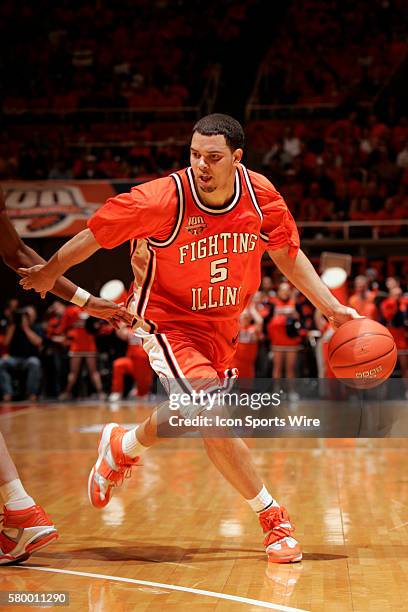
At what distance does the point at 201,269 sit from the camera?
4.34 meters

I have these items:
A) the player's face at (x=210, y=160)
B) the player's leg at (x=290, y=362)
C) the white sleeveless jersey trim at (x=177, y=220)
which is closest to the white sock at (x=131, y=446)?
the white sleeveless jersey trim at (x=177, y=220)

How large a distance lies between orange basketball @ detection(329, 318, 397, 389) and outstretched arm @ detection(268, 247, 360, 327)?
2.4 inches

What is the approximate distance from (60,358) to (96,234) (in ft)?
37.2

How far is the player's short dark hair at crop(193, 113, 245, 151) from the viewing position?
417 centimetres

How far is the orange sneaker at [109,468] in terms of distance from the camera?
180 inches

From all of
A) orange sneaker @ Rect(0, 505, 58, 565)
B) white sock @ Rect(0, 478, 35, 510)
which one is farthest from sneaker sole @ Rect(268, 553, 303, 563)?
white sock @ Rect(0, 478, 35, 510)

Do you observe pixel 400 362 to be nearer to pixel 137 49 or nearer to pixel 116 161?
pixel 116 161

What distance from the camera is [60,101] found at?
2164 centimetres

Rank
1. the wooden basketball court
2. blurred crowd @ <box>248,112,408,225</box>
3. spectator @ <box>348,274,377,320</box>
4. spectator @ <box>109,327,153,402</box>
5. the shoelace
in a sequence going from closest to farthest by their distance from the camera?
the wooden basketball court, the shoelace, spectator @ <box>348,274,377,320</box>, spectator @ <box>109,327,153,402</box>, blurred crowd @ <box>248,112,408,225</box>

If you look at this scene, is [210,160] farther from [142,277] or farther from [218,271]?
[142,277]

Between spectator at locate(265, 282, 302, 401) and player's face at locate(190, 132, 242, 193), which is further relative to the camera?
spectator at locate(265, 282, 302, 401)

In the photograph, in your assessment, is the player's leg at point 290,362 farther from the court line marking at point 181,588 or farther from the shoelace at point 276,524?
the court line marking at point 181,588

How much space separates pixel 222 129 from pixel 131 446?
1.66 metres

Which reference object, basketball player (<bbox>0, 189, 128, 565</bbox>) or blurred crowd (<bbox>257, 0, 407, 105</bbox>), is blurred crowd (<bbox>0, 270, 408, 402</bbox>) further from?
basketball player (<bbox>0, 189, 128, 565</bbox>)
